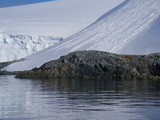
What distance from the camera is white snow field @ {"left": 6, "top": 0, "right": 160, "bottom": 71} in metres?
54.7

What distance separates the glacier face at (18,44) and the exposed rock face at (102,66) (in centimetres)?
4640

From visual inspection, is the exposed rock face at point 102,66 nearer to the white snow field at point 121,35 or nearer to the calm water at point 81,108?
the white snow field at point 121,35

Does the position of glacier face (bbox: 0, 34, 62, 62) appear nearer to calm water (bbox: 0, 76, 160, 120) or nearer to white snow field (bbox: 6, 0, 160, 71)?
white snow field (bbox: 6, 0, 160, 71)

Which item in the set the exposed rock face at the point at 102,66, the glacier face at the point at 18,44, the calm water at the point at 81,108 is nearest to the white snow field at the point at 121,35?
the exposed rock face at the point at 102,66

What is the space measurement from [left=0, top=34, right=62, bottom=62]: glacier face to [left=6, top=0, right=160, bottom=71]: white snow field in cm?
2873

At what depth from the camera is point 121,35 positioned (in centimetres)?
6012

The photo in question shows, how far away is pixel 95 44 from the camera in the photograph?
5847cm

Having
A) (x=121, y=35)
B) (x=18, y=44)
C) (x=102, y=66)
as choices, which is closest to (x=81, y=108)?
(x=102, y=66)

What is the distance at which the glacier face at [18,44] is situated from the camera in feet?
310

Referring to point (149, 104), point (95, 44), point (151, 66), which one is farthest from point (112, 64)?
point (149, 104)

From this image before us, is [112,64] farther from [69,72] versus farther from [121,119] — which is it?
[121,119]

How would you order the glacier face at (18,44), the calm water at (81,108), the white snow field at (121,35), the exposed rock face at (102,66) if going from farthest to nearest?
the glacier face at (18,44) → the white snow field at (121,35) → the exposed rock face at (102,66) → the calm water at (81,108)

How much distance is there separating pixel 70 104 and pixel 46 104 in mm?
942

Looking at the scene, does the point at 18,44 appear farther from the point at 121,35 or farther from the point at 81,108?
the point at 81,108
